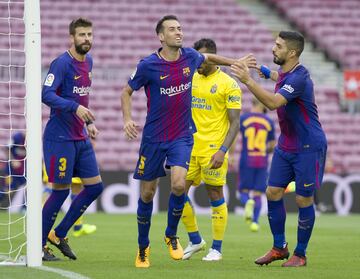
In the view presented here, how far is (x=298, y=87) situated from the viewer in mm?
9211

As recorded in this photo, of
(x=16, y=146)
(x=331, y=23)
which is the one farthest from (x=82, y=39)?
(x=331, y=23)

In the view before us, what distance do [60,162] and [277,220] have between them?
2184mm

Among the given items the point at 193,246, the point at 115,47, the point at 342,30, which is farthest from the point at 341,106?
the point at 193,246

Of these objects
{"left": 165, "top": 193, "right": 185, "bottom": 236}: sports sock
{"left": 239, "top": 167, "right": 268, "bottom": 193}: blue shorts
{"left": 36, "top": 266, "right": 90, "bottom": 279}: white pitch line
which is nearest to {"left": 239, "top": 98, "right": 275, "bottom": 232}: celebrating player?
{"left": 239, "top": 167, "right": 268, "bottom": 193}: blue shorts

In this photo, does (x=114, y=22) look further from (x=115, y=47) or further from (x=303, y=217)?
(x=303, y=217)

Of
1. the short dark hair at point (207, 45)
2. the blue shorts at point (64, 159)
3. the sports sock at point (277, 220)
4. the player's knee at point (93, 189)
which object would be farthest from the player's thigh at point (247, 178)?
the sports sock at point (277, 220)

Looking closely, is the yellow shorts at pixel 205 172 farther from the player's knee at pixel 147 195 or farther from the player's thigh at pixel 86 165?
the player's knee at pixel 147 195

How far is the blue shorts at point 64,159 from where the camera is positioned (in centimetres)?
992

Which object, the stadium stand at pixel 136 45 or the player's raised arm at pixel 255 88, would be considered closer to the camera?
the player's raised arm at pixel 255 88

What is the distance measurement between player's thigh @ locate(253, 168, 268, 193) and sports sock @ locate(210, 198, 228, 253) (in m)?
5.83

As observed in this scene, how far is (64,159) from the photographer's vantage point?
9938 millimetres

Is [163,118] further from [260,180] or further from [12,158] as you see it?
[12,158]

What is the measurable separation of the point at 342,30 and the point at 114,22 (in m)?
6.40

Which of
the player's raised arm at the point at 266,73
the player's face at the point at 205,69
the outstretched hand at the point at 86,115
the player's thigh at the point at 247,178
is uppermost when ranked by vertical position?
the player's raised arm at the point at 266,73
